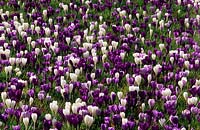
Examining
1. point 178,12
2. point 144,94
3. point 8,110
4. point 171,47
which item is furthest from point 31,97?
point 178,12

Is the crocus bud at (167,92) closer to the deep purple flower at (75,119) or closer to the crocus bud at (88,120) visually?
the crocus bud at (88,120)

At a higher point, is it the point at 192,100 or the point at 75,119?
the point at 75,119

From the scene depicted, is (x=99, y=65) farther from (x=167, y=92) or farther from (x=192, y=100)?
(x=192, y=100)

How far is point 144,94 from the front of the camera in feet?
26.0

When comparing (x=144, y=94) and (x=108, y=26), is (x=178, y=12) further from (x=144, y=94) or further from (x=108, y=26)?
(x=144, y=94)

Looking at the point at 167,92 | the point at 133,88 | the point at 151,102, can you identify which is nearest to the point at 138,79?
the point at 133,88

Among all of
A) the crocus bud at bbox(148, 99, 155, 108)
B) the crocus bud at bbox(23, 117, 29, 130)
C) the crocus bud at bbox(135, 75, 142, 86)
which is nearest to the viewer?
the crocus bud at bbox(23, 117, 29, 130)

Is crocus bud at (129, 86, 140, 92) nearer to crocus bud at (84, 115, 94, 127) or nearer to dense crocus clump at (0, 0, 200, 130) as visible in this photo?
dense crocus clump at (0, 0, 200, 130)

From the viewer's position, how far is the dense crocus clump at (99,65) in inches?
288

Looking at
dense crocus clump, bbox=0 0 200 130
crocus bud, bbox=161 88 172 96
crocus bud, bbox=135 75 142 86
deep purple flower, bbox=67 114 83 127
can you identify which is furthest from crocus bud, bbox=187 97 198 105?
deep purple flower, bbox=67 114 83 127

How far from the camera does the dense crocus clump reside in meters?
7.30

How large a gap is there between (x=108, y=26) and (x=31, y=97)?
15.7ft

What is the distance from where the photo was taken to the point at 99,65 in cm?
961

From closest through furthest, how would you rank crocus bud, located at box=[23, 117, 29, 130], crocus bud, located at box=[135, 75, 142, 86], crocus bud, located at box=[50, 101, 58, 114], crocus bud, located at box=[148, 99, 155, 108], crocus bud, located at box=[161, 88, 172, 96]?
crocus bud, located at box=[23, 117, 29, 130] < crocus bud, located at box=[50, 101, 58, 114] < crocus bud, located at box=[148, 99, 155, 108] < crocus bud, located at box=[161, 88, 172, 96] < crocus bud, located at box=[135, 75, 142, 86]
